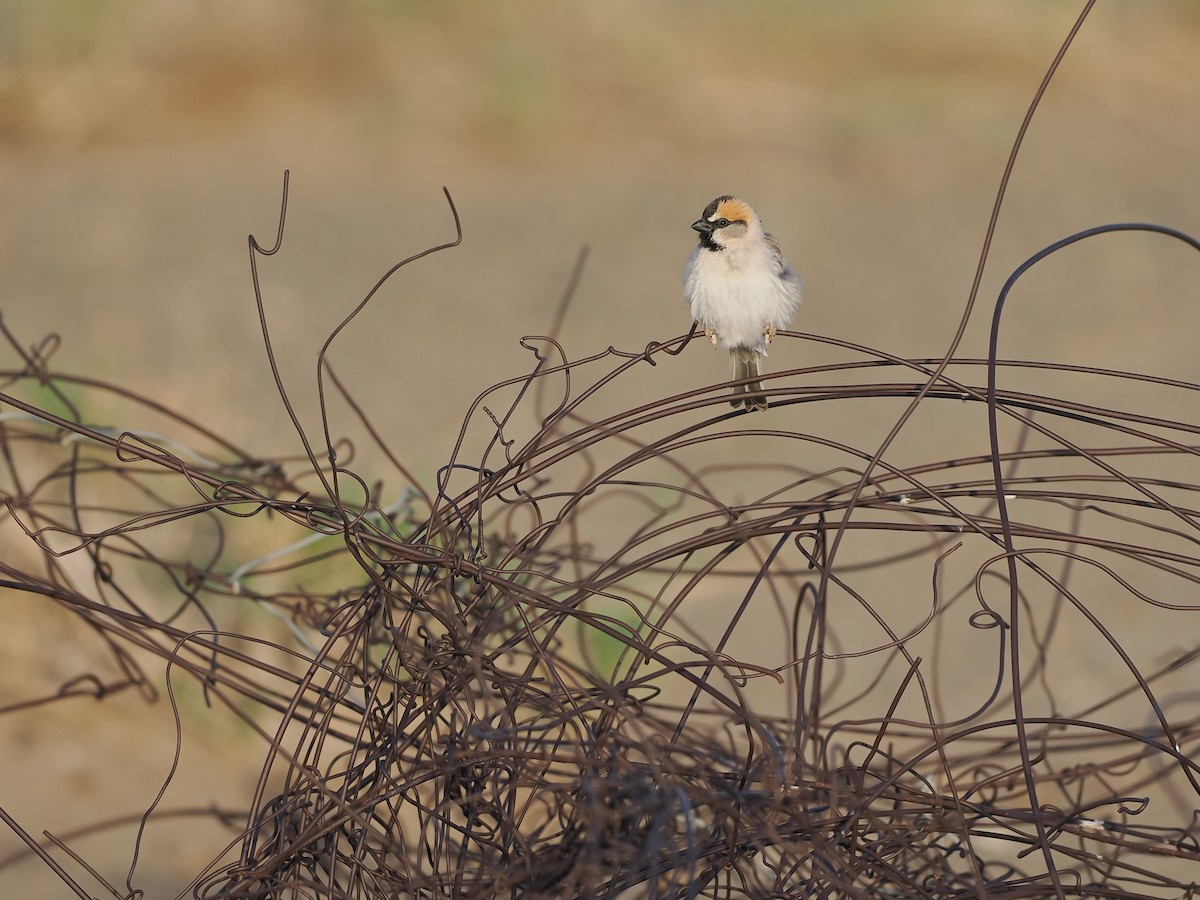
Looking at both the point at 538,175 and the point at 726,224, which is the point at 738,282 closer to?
the point at 726,224

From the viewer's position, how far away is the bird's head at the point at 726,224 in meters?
1.35

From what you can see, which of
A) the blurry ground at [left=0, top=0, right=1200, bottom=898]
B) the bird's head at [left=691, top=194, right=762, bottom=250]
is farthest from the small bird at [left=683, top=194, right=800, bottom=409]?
the blurry ground at [left=0, top=0, right=1200, bottom=898]

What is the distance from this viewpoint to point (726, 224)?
1360 mm

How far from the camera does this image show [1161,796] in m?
2.61

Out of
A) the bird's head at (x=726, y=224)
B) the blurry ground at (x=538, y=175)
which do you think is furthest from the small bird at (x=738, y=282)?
the blurry ground at (x=538, y=175)

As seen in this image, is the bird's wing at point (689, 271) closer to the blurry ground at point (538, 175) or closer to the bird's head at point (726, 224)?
the bird's head at point (726, 224)

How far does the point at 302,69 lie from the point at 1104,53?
3.94m

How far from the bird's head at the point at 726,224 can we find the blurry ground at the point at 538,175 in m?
2.42

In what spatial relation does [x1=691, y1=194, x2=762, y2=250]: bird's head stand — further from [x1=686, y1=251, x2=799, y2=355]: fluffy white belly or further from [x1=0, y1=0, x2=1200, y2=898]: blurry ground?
[x1=0, y1=0, x2=1200, y2=898]: blurry ground

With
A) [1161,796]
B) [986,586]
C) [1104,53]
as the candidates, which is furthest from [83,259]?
[1104,53]

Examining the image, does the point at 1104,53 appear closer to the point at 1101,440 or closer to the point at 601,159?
the point at 601,159

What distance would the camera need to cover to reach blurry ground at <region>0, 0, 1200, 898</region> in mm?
4449

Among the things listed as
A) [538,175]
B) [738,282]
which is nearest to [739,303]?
[738,282]

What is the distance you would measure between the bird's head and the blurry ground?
2419 millimetres
